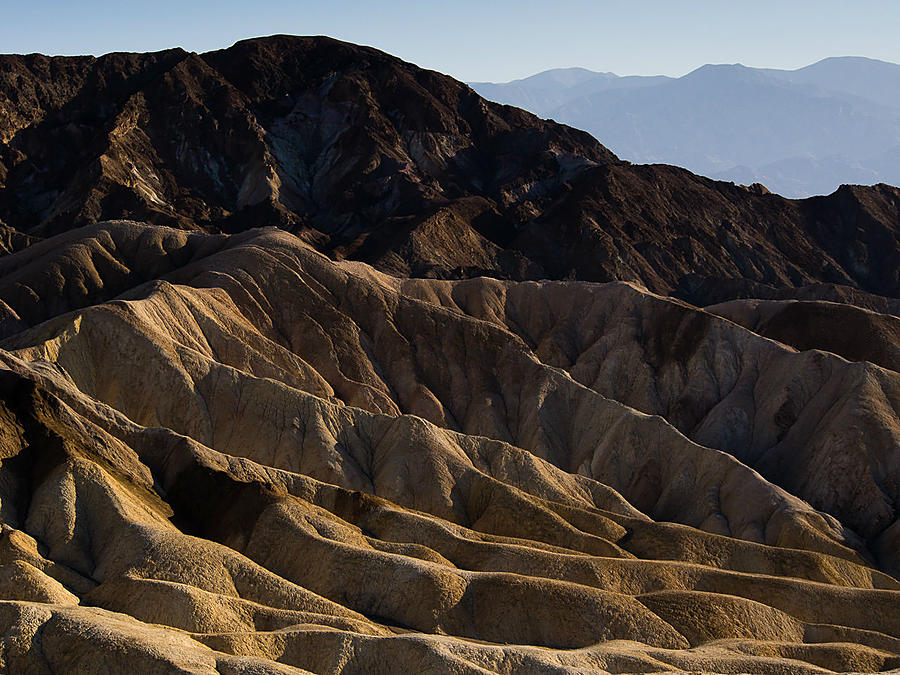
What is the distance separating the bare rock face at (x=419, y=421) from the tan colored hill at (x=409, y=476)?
0.18 metres

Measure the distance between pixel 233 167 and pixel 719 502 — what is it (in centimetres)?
10431

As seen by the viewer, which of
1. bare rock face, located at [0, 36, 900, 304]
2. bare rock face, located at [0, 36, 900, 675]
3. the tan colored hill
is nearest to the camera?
the tan colored hill

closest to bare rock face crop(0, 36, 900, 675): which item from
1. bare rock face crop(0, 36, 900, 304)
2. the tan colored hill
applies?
the tan colored hill

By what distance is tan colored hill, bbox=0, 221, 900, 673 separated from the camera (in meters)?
44.2

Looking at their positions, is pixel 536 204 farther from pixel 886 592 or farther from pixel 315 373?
pixel 886 592

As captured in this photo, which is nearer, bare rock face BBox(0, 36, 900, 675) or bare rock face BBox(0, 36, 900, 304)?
bare rock face BBox(0, 36, 900, 675)

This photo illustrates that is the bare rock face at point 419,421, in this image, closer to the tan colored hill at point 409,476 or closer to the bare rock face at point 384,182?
the tan colored hill at point 409,476

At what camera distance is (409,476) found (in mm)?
66812

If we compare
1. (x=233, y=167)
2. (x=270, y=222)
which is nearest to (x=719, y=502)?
(x=270, y=222)

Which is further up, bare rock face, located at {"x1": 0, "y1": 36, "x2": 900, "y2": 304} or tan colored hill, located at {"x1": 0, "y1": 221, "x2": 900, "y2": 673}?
bare rock face, located at {"x1": 0, "y1": 36, "x2": 900, "y2": 304}

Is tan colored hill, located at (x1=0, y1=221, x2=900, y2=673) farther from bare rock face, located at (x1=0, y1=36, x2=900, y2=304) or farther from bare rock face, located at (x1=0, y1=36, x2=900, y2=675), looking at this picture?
bare rock face, located at (x1=0, y1=36, x2=900, y2=304)

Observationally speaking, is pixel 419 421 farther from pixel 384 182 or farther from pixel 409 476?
pixel 384 182

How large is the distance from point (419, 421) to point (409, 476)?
16.3 ft

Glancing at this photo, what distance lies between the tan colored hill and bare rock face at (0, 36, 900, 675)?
181mm
